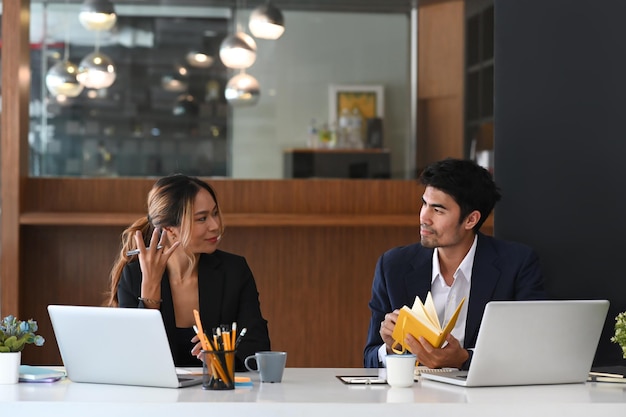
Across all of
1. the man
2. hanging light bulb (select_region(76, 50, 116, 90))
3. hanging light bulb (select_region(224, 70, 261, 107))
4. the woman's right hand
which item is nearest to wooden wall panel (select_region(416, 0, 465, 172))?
hanging light bulb (select_region(224, 70, 261, 107))

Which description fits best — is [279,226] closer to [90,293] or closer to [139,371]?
[90,293]

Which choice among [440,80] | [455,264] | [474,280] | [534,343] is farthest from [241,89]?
[534,343]

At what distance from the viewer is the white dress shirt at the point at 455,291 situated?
2916 millimetres

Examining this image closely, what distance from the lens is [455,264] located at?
119 inches

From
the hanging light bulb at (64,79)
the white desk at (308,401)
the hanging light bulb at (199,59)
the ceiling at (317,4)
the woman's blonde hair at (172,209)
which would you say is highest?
the ceiling at (317,4)

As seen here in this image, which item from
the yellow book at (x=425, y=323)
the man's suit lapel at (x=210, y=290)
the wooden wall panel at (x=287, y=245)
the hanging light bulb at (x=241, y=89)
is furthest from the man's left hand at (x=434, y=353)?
the hanging light bulb at (x=241, y=89)

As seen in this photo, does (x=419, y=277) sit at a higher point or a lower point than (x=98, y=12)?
lower

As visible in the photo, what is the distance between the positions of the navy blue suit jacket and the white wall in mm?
5910

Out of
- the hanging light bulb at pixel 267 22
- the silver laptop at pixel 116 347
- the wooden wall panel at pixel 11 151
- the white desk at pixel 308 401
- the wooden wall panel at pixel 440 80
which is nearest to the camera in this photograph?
the white desk at pixel 308 401

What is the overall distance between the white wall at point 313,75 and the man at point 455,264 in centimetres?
585

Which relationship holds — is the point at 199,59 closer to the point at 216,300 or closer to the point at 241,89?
the point at 241,89

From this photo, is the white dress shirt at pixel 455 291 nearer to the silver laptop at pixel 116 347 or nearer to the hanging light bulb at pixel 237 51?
the silver laptop at pixel 116 347

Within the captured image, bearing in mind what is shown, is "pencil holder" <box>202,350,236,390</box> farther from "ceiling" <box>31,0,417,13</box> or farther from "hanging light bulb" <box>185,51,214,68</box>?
"ceiling" <box>31,0,417,13</box>

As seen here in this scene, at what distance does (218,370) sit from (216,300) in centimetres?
83
